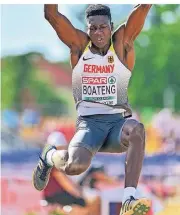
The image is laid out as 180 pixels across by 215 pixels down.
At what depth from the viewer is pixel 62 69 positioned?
49750 millimetres

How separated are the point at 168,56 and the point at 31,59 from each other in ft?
34.5

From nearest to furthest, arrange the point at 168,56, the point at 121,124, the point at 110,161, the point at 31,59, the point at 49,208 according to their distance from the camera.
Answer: the point at 121,124 < the point at 49,208 < the point at 110,161 < the point at 168,56 < the point at 31,59

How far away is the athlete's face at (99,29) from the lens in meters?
7.41

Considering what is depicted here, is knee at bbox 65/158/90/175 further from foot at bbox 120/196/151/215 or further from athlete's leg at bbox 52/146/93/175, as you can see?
foot at bbox 120/196/151/215

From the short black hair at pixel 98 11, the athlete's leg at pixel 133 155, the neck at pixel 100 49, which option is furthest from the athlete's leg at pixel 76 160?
the short black hair at pixel 98 11

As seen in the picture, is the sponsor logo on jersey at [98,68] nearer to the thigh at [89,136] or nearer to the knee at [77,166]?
the thigh at [89,136]

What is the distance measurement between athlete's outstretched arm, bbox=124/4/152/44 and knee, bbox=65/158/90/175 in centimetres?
106

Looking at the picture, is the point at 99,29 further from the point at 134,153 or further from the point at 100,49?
the point at 134,153

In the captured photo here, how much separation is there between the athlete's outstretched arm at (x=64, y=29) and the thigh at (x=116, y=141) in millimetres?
694

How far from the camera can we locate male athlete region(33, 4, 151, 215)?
7.42 meters

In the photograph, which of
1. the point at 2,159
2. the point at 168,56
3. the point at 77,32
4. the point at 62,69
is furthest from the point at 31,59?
the point at 77,32

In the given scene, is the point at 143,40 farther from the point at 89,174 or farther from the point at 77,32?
the point at 77,32

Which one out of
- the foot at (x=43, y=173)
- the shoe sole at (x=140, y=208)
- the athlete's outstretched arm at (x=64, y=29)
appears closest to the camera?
the shoe sole at (x=140, y=208)

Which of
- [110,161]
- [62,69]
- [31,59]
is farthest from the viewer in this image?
[62,69]
